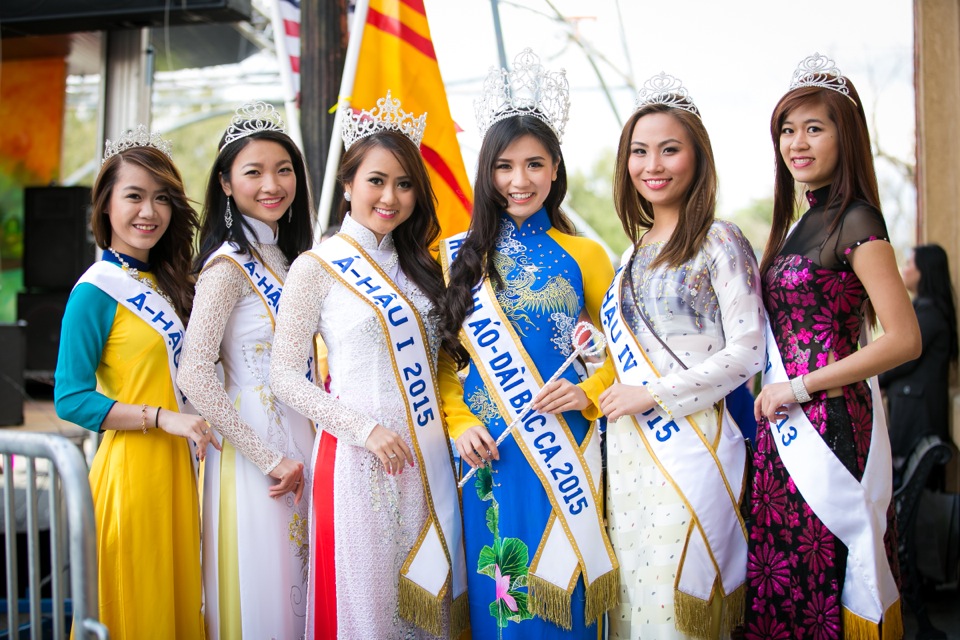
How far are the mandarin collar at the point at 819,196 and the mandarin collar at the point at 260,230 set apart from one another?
143 centimetres

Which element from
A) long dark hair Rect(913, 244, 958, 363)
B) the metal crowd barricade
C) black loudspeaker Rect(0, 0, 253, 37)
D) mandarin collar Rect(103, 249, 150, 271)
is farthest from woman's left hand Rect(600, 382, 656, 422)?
black loudspeaker Rect(0, 0, 253, 37)

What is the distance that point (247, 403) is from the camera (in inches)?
90.4

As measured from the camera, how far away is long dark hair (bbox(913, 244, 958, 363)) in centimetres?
447

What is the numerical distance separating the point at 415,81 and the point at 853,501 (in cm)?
247

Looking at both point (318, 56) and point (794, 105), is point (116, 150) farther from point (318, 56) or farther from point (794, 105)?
point (794, 105)

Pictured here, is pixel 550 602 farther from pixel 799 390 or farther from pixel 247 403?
pixel 247 403

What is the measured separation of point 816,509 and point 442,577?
2.88ft

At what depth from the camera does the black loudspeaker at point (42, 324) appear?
630 centimetres

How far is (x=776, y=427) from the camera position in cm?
208

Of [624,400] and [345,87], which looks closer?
[624,400]

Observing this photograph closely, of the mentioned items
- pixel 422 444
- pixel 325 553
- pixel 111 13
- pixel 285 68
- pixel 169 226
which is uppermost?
pixel 111 13

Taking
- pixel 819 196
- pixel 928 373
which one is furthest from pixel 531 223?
pixel 928 373

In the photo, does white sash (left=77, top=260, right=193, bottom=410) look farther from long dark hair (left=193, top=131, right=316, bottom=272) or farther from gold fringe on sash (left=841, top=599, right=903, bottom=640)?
gold fringe on sash (left=841, top=599, right=903, bottom=640)

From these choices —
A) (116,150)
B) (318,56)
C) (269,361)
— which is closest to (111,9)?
(318,56)
